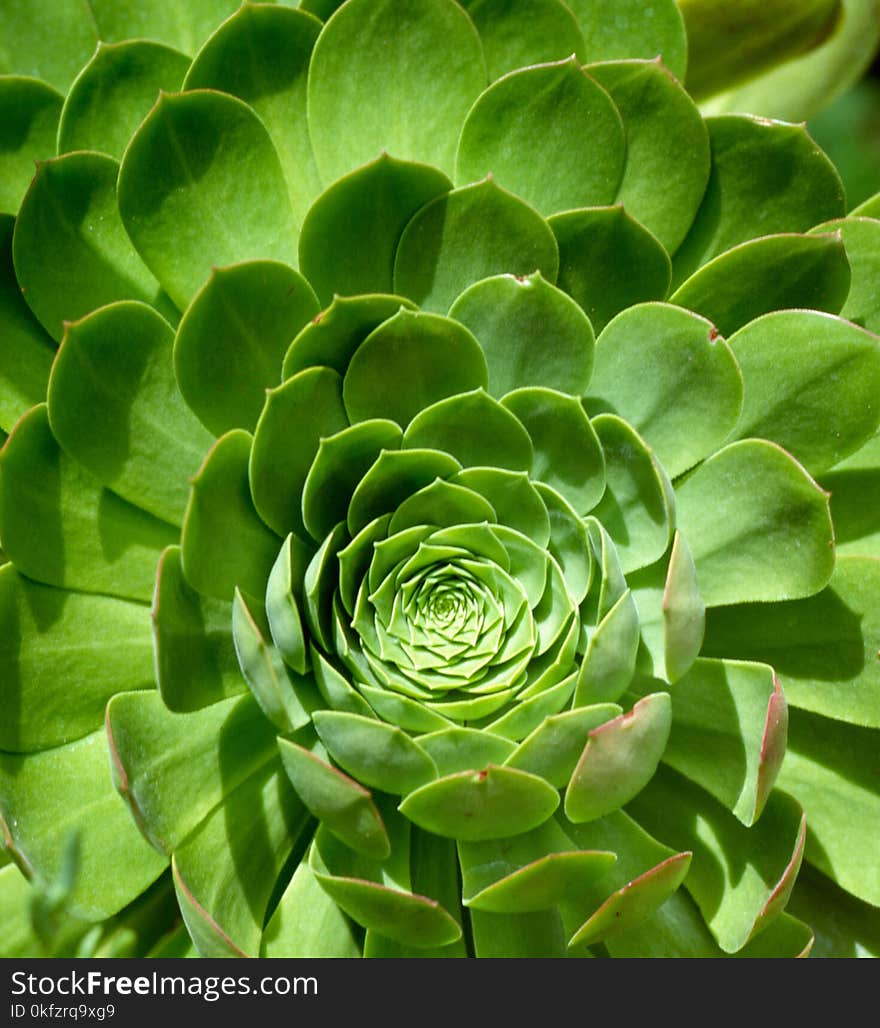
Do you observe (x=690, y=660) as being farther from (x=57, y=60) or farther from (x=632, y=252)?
(x=57, y=60)

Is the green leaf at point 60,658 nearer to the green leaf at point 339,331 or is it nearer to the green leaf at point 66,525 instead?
the green leaf at point 66,525

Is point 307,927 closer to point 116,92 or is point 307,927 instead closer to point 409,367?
point 409,367

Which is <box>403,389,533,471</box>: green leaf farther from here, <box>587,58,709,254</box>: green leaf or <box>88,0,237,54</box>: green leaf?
<box>88,0,237,54</box>: green leaf

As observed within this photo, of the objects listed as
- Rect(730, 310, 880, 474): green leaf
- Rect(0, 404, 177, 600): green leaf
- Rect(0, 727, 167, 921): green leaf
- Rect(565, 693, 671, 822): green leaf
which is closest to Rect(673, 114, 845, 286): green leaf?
Rect(730, 310, 880, 474): green leaf

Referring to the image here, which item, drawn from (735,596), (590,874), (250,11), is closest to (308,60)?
(250,11)

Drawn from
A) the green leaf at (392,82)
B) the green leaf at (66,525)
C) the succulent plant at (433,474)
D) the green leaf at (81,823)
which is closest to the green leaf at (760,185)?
the succulent plant at (433,474)

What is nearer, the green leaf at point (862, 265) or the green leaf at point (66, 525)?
the green leaf at point (66, 525)
